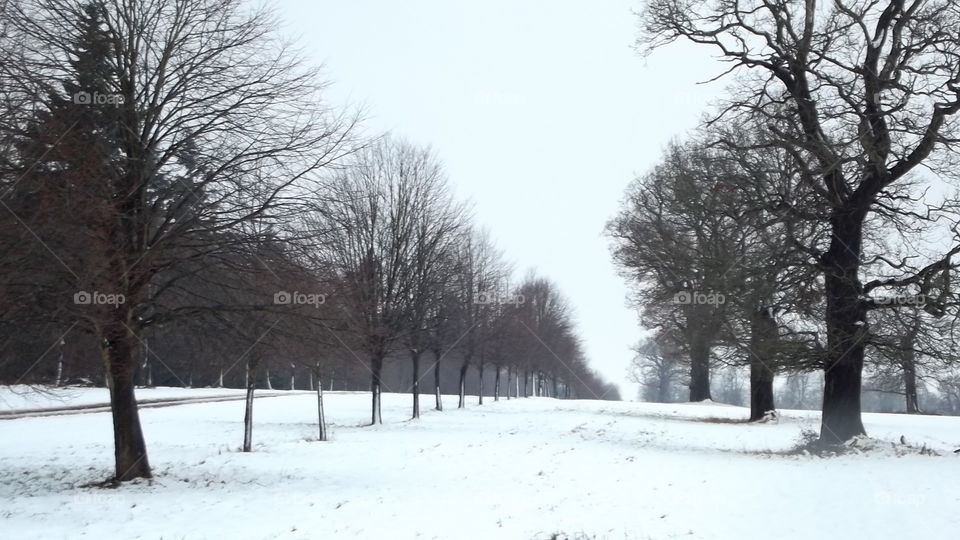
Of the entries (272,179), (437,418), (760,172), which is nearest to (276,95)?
(272,179)

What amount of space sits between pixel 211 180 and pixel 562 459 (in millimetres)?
10010

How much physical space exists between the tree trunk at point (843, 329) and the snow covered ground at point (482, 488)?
104 centimetres

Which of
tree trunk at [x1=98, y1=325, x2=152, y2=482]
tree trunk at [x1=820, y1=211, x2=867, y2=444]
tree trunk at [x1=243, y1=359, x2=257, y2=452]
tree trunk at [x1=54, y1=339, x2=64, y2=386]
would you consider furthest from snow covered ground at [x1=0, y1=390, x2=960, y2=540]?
tree trunk at [x1=54, y1=339, x2=64, y2=386]

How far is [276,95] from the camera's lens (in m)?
15.6

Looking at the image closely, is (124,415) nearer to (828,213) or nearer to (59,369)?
(59,369)

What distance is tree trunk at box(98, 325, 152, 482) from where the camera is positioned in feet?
47.4

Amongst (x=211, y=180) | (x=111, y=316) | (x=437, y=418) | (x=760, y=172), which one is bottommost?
(x=437, y=418)

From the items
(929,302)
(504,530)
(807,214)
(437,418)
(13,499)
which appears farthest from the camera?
(437,418)

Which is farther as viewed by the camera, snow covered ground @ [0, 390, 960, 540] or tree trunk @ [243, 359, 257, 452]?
tree trunk @ [243, 359, 257, 452]

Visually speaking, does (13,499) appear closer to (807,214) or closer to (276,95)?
(276,95)

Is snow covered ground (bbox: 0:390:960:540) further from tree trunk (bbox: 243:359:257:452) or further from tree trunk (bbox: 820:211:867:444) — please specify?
tree trunk (bbox: 820:211:867:444)

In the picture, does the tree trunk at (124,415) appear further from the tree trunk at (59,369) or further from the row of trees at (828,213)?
the row of trees at (828,213)

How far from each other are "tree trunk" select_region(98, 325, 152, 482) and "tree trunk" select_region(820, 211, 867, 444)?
46.4 feet

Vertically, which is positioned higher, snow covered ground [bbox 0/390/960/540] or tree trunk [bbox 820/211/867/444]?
tree trunk [bbox 820/211/867/444]
